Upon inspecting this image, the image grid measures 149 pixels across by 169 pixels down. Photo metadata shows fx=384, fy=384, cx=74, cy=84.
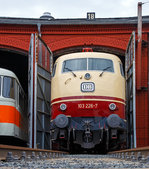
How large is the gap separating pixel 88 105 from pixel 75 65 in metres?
1.48

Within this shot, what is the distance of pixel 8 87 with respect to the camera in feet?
34.4

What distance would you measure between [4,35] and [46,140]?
7.36 meters

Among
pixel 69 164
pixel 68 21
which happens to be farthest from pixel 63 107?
pixel 68 21

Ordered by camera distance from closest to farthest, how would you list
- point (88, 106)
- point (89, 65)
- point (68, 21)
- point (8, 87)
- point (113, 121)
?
point (113, 121), point (88, 106), point (8, 87), point (89, 65), point (68, 21)

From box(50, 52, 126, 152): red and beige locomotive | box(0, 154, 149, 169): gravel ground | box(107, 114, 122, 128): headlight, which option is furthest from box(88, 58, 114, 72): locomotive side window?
box(0, 154, 149, 169): gravel ground

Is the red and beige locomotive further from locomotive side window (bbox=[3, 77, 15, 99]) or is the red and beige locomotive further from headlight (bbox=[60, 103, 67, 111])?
locomotive side window (bbox=[3, 77, 15, 99])

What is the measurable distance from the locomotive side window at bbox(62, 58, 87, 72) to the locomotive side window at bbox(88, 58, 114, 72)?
0.56 feet

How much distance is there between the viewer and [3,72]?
34.6 ft

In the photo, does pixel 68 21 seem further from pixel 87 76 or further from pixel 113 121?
pixel 113 121

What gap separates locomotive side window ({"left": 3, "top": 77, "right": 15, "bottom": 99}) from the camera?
34.2ft

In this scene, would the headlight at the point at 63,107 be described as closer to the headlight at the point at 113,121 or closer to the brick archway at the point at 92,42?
the headlight at the point at 113,121

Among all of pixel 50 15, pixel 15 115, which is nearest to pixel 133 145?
pixel 15 115

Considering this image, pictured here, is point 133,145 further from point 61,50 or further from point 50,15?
point 50,15

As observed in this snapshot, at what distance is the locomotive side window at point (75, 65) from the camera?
36.0 ft
